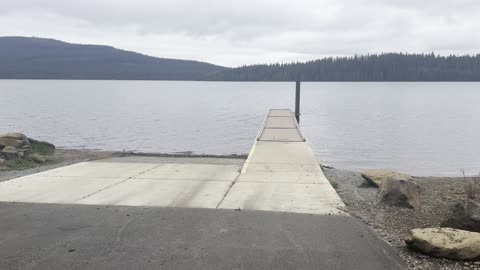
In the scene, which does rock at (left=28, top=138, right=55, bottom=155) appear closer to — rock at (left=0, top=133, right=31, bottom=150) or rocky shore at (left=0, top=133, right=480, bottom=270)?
rock at (left=0, top=133, right=31, bottom=150)

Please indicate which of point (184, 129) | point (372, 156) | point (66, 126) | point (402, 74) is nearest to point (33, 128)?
point (66, 126)

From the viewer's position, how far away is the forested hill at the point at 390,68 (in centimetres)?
17825

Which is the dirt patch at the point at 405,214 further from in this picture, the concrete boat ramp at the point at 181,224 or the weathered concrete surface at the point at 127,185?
the weathered concrete surface at the point at 127,185

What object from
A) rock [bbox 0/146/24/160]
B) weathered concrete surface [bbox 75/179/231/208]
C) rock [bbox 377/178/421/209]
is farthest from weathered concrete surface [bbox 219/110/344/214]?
rock [bbox 0/146/24/160]

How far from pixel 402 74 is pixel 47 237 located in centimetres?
19216

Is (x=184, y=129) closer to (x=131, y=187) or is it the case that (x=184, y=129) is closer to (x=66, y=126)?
(x=66, y=126)

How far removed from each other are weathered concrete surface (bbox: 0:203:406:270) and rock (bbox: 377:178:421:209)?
4.82 feet

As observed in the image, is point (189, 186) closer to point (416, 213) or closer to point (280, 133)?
point (416, 213)

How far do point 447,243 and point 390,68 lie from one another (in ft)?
604

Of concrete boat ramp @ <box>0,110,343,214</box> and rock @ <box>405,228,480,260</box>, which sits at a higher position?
rock @ <box>405,228,480,260</box>

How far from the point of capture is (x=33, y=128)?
3872cm

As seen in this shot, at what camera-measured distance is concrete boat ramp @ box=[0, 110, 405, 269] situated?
546 cm

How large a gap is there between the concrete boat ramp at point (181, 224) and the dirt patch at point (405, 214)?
0.24 m

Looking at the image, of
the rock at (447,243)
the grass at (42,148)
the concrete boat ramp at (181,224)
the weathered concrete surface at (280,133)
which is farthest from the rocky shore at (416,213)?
the weathered concrete surface at (280,133)
